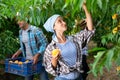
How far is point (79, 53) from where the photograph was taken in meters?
2.93

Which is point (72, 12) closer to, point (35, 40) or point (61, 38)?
point (61, 38)

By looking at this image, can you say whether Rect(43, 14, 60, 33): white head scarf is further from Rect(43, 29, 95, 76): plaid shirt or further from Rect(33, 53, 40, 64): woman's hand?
Rect(33, 53, 40, 64): woman's hand

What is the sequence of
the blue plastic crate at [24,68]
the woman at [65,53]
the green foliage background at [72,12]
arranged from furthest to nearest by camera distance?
1. the blue plastic crate at [24,68]
2. the woman at [65,53]
3. the green foliage background at [72,12]

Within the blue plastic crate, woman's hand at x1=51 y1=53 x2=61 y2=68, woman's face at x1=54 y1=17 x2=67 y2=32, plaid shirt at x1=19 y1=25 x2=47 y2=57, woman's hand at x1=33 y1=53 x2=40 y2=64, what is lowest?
the blue plastic crate

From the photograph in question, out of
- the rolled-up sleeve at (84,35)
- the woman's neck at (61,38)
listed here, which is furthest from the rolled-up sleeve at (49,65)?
the rolled-up sleeve at (84,35)

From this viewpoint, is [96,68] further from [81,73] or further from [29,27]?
[29,27]

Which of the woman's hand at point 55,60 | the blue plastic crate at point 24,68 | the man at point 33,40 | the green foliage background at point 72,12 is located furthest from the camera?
the man at point 33,40

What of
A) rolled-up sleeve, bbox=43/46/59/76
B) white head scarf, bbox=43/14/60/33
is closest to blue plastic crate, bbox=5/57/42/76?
rolled-up sleeve, bbox=43/46/59/76

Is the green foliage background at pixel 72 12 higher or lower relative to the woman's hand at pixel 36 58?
higher

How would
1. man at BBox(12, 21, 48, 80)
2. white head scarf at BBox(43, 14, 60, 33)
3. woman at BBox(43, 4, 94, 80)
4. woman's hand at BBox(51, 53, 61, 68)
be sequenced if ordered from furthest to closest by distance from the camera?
1. man at BBox(12, 21, 48, 80)
2. woman at BBox(43, 4, 94, 80)
3. white head scarf at BBox(43, 14, 60, 33)
4. woman's hand at BBox(51, 53, 61, 68)

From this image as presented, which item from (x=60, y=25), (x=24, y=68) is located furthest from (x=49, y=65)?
(x=24, y=68)

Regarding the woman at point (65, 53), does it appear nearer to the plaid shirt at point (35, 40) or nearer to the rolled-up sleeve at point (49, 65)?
the rolled-up sleeve at point (49, 65)

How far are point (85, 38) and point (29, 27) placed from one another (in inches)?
54.1

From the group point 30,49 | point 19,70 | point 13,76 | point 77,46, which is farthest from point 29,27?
point 13,76
